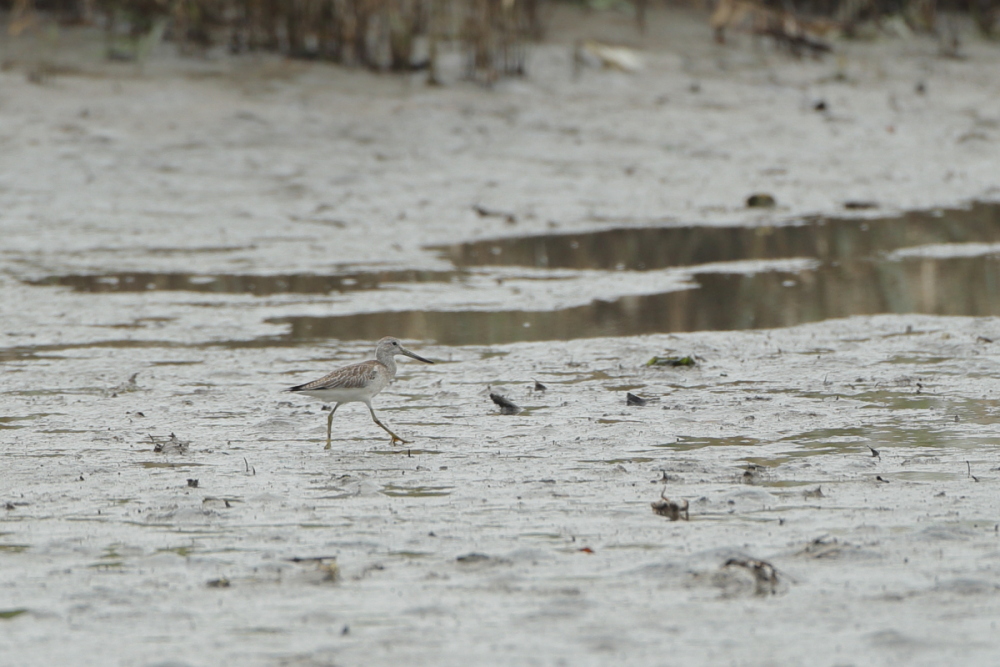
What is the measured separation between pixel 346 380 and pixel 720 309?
11.9 ft

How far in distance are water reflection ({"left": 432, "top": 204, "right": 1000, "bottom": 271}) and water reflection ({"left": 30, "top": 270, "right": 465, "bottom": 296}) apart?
615 mm

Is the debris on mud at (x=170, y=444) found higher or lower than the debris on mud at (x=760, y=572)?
higher

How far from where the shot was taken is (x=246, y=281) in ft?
34.0

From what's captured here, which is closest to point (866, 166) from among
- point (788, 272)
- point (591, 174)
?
point (591, 174)

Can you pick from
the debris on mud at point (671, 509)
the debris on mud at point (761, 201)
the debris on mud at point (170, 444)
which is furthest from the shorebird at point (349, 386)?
the debris on mud at point (761, 201)

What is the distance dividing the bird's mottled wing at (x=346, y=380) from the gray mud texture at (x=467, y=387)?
272mm

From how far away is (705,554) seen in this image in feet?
14.8

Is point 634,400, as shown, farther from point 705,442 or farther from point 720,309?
point 720,309

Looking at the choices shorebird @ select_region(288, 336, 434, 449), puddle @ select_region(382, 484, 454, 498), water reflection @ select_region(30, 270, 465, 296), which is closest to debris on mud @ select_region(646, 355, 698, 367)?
shorebird @ select_region(288, 336, 434, 449)

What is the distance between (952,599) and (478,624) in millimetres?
1413

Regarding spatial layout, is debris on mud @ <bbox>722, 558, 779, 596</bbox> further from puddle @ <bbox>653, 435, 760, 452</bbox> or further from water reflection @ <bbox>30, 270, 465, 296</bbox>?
water reflection @ <bbox>30, 270, 465, 296</bbox>

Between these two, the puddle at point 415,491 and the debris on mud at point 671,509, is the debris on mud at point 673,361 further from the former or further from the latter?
the debris on mud at point 671,509

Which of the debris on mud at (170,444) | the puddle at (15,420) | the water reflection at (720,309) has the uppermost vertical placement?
the water reflection at (720,309)

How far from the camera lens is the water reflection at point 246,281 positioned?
10.1m
